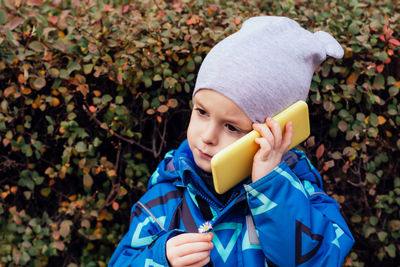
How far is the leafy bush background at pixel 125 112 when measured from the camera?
6.74 ft

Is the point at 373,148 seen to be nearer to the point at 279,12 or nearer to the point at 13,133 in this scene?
the point at 279,12

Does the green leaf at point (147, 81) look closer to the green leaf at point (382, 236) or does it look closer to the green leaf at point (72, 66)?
the green leaf at point (72, 66)

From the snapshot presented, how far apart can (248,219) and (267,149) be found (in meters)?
0.31

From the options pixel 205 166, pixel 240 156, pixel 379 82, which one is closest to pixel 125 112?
pixel 205 166

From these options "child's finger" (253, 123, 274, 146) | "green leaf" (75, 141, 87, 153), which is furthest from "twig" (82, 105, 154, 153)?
"child's finger" (253, 123, 274, 146)

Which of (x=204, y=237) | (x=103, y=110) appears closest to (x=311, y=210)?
(x=204, y=237)

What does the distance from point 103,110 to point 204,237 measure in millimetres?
1196

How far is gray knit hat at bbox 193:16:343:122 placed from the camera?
1.33 m

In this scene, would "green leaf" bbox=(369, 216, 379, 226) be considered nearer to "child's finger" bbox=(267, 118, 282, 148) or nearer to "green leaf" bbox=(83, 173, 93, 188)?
"child's finger" bbox=(267, 118, 282, 148)

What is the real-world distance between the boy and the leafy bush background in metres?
0.70

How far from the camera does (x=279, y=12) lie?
237 cm

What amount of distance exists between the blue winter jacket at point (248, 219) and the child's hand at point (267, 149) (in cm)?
4

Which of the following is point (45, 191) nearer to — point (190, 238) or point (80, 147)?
point (80, 147)

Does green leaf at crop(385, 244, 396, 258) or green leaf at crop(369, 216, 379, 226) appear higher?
green leaf at crop(369, 216, 379, 226)
